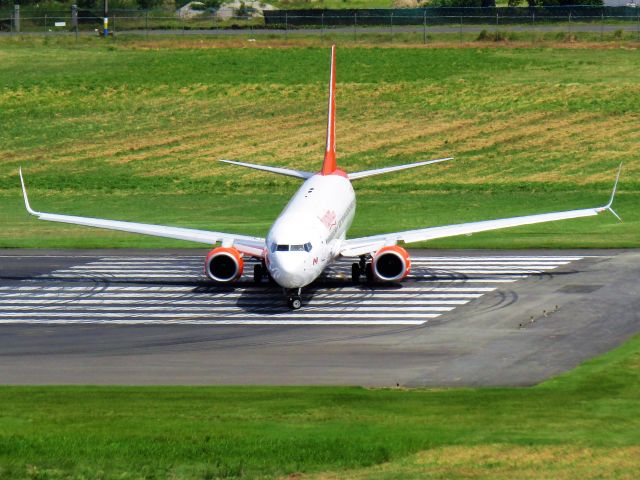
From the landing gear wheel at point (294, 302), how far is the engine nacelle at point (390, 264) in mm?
4261

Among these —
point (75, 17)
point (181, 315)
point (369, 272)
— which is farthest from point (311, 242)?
point (75, 17)

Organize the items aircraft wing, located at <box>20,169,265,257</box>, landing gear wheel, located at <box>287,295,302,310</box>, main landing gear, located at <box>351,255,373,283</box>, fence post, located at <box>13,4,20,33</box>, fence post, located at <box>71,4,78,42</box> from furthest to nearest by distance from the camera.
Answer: fence post, located at <box>13,4,20,33</box>
fence post, located at <box>71,4,78,42</box>
main landing gear, located at <box>351,255,373,283</box>
aircraft wing, located at <box>20,169,265,257</box>
landing gear wheel, located at <box>287,295,302,310</box>

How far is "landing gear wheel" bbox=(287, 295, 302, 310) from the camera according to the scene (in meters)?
47.6

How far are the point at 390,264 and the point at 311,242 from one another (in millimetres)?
5092

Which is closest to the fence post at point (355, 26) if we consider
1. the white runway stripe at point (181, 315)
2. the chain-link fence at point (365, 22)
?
the chain-link fence at point (365, 22)

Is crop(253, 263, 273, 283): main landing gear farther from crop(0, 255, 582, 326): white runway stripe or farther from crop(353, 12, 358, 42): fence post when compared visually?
crop(353, 12, 358, 42): fence post

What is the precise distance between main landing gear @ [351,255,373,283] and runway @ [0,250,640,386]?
0.37 meters

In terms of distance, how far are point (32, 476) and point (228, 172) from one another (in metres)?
61.5

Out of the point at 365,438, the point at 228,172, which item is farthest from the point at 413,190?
the point at 365,438

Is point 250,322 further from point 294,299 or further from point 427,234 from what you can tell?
point 427,234

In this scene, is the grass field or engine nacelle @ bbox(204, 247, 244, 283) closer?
the grass field

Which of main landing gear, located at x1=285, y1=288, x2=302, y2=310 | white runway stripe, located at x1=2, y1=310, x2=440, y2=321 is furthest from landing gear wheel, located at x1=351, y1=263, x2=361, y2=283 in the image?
white runway stripe, located at x1=2, y1=310, x2=440, y2=321

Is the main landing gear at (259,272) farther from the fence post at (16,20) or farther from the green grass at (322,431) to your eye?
the fence post at (16,20)

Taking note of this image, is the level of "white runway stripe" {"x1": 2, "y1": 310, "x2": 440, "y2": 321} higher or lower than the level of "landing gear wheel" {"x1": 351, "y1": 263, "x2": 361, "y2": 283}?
lower
